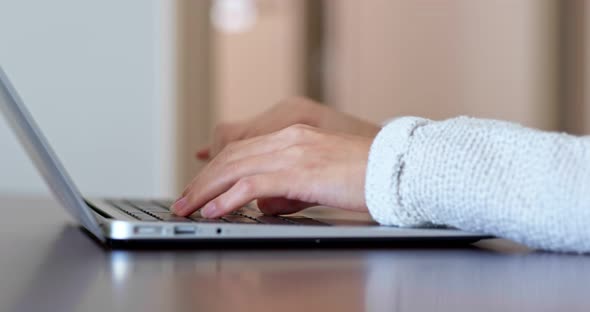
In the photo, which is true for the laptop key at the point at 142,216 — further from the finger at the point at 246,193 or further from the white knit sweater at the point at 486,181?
the white knit sweater at the point at 486,181

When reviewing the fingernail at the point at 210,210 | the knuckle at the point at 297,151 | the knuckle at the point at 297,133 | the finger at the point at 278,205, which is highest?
the knuckle at the point at 297,133

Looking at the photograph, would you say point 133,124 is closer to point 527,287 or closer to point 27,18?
point 27,18

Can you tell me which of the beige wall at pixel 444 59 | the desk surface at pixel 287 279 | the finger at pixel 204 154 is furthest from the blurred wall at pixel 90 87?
the beige wall at pixel 444 59

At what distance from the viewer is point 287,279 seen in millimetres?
452

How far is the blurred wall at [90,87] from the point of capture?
1.81m

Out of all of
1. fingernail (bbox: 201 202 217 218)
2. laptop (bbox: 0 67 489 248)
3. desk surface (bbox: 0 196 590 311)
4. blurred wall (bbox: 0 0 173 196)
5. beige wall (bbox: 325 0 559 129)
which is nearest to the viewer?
desk surface (bbox: 0 196 590 311)

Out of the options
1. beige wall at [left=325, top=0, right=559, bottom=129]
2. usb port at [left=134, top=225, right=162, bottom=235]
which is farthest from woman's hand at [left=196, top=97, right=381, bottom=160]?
beige wall at [left=325, top=0, right=559, bottom=129]

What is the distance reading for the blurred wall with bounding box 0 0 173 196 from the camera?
5.93 ft

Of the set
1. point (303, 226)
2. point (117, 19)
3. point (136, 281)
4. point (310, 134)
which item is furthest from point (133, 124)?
point (136, 281)

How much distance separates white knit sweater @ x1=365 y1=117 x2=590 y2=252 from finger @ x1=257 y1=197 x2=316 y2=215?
0.13m

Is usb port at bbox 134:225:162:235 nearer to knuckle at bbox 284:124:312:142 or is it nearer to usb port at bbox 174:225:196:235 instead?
usb port at bbox 174:225:196:235

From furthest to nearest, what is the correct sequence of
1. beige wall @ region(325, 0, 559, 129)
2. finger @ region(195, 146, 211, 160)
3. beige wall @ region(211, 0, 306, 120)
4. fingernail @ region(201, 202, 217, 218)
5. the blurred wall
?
1. beige wall @ region(211, 0, 306, 120)
2. beige wall @ region(325, 0, 559, 129)
3. the blurred wall
4. finger @ region(195, 146, 211, 160)
5. fingernail @ region(201, 202, 217, 218)

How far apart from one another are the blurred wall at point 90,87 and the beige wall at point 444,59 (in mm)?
1419

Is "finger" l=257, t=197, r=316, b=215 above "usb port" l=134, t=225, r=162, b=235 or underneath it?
underneath
